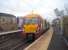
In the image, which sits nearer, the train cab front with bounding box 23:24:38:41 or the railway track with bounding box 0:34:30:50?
the railway track with bounding box 0:34:30:50

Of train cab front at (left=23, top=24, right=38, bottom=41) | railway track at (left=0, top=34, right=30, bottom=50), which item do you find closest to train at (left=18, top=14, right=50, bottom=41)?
train cab front at (left=23, top=24, right=38, bottom=41)

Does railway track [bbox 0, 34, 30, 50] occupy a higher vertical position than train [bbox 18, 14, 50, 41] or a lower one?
lower

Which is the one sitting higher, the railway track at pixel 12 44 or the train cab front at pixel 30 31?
the train cab front at pixel 30 31

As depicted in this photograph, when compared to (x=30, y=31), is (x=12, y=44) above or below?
below

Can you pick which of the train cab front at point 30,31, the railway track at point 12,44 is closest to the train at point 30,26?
the train cab front at point 30,31

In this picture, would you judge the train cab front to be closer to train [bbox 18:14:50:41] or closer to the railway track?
train [bbox 18:14:50:41]

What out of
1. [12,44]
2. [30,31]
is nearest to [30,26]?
[30,31]

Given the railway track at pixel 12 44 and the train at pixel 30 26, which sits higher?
the train at pixel 30 26

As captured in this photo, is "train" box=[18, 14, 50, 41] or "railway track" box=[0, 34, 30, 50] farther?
"train" box=[18, 14, 50, 41]

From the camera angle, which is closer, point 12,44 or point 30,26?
point 12,44

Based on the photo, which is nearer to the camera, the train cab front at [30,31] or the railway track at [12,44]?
the railway track at [12,44]

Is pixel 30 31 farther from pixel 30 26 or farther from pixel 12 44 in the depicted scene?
pixel 12 44

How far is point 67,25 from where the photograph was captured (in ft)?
54.8

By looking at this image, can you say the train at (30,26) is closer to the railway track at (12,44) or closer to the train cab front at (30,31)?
the train cab front at (30,31)
